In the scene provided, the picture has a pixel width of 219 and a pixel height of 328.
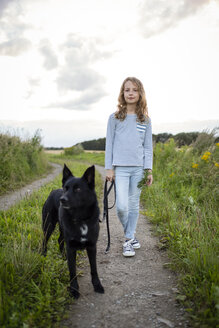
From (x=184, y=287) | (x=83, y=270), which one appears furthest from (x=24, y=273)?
(x=184, y=287)

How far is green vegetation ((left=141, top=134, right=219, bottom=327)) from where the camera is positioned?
210 cm

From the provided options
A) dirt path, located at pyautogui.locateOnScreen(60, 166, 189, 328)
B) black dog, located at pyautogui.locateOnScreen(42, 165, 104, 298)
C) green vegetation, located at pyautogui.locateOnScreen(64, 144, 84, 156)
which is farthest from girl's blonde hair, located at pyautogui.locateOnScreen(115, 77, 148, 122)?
green vegetation, located at pyautogui.locateOnScreen(64, 144, 84, 156)

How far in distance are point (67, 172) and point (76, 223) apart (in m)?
0.60

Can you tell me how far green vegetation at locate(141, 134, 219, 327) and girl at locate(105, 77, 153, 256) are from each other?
2.50 feet

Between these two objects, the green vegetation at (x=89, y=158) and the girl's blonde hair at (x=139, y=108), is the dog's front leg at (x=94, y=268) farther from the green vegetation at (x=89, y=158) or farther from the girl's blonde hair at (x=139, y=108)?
the green vegetation at (x=89, y=158)

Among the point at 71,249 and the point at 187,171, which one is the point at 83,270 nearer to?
the point at 71,249

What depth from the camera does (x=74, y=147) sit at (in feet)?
95.6

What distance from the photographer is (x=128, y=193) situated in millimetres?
3391

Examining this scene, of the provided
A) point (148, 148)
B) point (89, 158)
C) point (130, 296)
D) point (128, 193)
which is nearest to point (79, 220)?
point (130, 296)

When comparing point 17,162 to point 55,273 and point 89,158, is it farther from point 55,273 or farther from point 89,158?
point 89,158

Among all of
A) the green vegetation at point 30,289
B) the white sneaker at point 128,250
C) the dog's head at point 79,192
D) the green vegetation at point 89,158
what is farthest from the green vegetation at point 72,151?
the dog's head at point 79,192

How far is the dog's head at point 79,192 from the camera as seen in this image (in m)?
2.26

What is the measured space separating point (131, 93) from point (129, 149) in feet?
2.63

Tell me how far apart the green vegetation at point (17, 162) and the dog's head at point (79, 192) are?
515 cm
